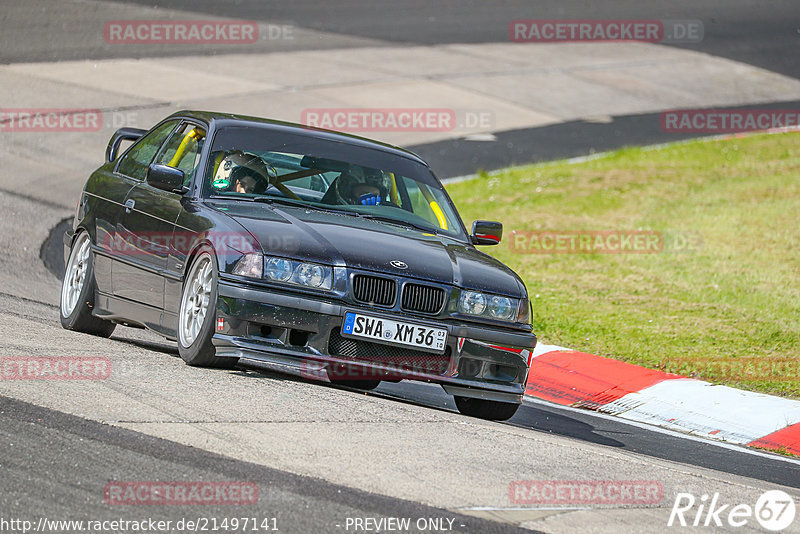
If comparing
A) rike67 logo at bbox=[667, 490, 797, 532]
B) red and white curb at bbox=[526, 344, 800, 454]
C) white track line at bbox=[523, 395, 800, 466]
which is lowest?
white track line at bbox=[523, 395, 800, 466]

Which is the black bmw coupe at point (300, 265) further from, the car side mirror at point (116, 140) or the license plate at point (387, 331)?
the car side mirror at point (116, 140)

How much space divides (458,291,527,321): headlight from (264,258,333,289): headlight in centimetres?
80

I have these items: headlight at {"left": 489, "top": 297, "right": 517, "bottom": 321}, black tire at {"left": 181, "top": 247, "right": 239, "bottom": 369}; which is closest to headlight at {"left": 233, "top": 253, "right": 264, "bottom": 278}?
black tire at {"left": 181, "top": 247, "right": 239, "bottom": 369}

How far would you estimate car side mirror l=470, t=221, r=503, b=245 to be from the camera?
8.87 metres

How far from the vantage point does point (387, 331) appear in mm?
7246

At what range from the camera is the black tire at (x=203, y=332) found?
7.23 m

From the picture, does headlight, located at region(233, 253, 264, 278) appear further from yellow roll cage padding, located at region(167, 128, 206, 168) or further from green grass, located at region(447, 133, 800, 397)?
green grass, located at region(447, 133, 800, 397)

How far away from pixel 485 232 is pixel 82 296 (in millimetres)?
2766

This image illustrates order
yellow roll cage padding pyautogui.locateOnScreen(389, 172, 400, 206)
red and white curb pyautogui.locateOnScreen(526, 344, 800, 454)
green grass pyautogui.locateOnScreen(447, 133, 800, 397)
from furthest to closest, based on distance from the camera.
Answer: green grass pyautogui.locateOnScreen(447, 133, 800, 397)
red and white curb pyautogui.locateOnScreen(526, 344, 800, 454)
yellow roll cage padding pyautogui.locateOnScreen(389, 172, 400, 206)

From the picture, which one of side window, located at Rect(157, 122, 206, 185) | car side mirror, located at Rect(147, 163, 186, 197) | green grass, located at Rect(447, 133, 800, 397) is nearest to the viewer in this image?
car side mirror, located at Rect(147, 163, 186, 197)

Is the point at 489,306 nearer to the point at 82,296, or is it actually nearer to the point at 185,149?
the point at 185,149

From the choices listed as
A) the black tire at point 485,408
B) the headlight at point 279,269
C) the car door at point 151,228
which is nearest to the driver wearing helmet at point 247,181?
the car door at point 151,228

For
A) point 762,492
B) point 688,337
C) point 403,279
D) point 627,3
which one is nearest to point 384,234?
point 403,279

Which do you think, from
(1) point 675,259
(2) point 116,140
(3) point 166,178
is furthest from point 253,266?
(1) point 675,259
